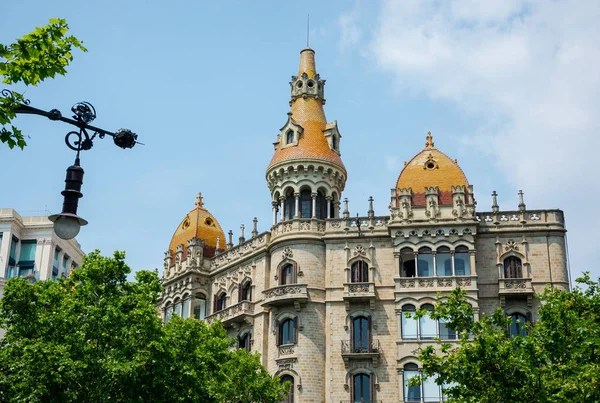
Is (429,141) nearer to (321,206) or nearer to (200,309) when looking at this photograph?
(321,206)

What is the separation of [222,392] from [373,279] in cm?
1399

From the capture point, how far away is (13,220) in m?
75.8

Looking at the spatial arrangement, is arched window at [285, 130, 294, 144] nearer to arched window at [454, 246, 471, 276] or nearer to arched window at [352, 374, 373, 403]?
arched window at [454, 246, 471, 276]

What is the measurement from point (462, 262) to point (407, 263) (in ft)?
12.2

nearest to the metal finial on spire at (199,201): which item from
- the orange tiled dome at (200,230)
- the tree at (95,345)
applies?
the orange tiled dome at (200,230)

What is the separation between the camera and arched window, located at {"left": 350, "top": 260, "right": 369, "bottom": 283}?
55.8m

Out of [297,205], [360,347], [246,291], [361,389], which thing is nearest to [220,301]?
[246,291]

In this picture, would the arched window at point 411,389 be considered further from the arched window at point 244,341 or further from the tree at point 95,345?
the tree at point 95,345

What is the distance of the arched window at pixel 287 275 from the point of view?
56.7 m

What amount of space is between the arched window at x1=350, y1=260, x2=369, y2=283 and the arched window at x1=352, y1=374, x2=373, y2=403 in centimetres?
613

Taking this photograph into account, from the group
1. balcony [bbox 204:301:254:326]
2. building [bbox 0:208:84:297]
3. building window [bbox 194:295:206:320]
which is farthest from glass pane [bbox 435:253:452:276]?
building [bbox 0:208:84:297]

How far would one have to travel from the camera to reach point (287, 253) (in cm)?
5706

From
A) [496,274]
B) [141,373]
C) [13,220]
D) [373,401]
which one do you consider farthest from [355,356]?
[13,220]

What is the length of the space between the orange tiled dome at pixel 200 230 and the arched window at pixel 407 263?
16529 mm
